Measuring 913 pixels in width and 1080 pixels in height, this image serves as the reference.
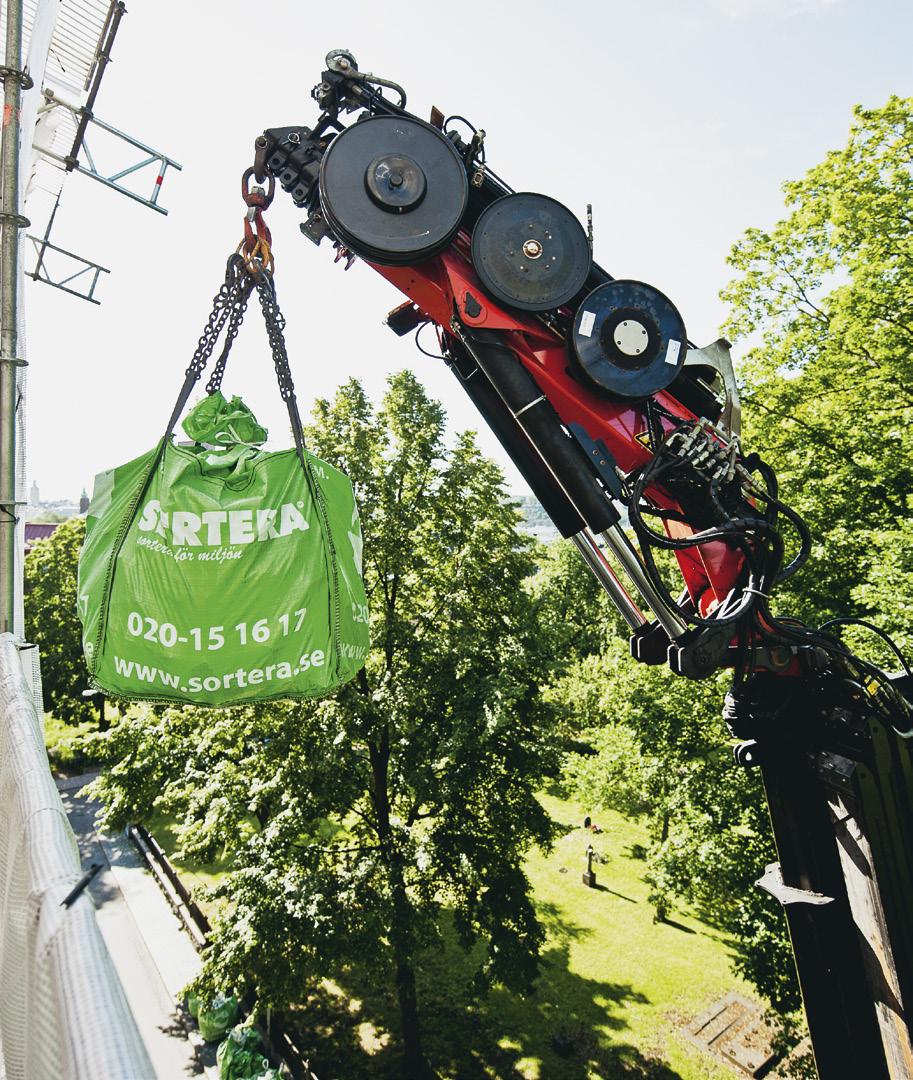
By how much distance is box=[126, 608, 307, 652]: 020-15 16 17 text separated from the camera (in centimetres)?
329

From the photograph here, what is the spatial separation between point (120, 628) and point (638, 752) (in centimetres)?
1163

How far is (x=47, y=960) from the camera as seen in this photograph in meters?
1.24

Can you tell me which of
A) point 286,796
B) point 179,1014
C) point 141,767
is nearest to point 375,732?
point 286,796

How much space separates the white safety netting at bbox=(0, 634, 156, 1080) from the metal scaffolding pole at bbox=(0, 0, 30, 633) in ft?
6.98

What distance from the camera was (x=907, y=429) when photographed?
9.79 meters

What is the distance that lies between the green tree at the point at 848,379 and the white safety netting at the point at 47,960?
10.3m

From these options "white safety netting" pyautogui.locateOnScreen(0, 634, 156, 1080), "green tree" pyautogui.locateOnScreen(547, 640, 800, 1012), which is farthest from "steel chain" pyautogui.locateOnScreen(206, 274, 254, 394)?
"green tree" pyautogui.locateOnScreen(547, 640, 800, 1012)

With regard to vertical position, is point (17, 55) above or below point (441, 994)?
above

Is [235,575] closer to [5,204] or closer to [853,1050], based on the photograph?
[5,204]

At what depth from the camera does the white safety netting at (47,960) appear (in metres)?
1.03

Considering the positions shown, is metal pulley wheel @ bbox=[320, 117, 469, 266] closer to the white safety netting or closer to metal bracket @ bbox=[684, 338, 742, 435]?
metal bracket @ bbox=[684, 338, 742, 435]

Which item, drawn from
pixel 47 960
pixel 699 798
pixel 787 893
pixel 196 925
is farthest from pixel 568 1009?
pixel 47 960

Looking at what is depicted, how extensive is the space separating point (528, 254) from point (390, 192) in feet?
2.56

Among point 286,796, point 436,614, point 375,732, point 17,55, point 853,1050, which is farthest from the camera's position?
point 436,614
